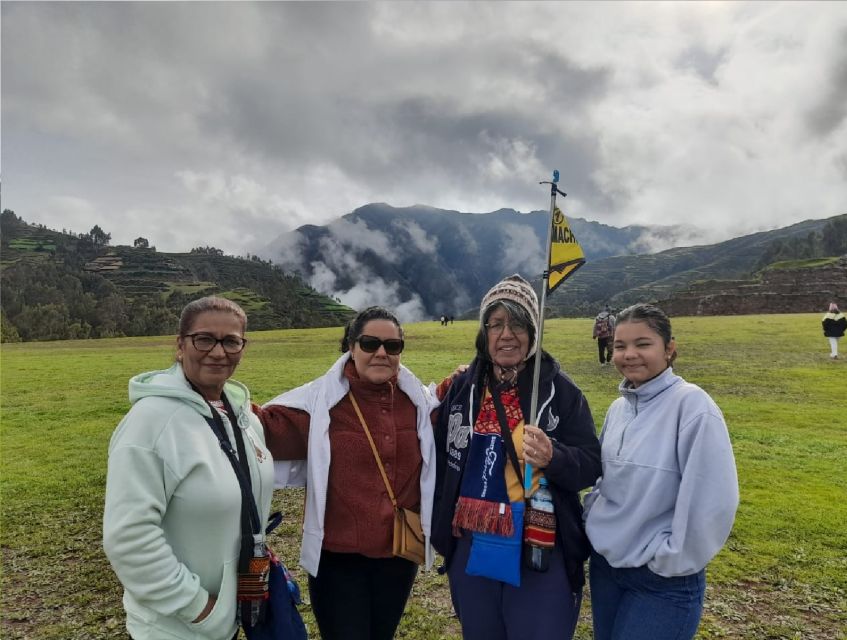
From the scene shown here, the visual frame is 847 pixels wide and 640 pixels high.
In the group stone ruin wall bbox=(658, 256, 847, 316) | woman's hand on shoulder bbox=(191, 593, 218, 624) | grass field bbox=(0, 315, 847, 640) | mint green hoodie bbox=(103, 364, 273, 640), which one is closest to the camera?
mint green hoodie bbox=(103, 364, 273, 640)

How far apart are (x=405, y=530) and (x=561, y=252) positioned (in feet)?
8.57

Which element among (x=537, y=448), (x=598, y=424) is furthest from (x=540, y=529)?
(x=598, y=424)

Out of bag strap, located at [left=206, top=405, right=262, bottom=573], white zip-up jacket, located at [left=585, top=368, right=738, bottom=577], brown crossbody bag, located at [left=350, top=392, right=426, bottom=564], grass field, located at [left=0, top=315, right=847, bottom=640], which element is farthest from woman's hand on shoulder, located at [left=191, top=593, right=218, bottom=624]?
grass field, located at [left=0, top=315, right=847, bottom=640]

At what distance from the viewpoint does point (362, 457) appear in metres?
3.74

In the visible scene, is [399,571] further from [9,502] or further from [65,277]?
[65,277]

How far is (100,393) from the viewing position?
21.2m

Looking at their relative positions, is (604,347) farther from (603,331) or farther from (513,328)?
(513,328)

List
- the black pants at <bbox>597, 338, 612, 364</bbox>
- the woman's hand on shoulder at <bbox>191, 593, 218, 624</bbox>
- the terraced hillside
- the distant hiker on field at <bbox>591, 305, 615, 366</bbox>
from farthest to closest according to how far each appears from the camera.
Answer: the terraced hillside → the black pants at <bbox>597, 338, 612, 364</bbox> → the distant hiker on field at <bbox>591, 305, 615, 366</bbox> → the woman's hand on shoulder at <bbox>191, 593, 218, 624</bbox>

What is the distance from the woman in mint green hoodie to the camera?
2527 mm

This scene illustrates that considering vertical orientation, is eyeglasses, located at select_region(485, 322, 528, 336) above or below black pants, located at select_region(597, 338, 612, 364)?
above

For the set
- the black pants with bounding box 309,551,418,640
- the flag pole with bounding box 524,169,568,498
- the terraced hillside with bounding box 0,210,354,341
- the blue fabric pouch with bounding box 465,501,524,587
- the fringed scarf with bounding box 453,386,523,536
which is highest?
the terraced hillside with bounding box 0,210,354,341

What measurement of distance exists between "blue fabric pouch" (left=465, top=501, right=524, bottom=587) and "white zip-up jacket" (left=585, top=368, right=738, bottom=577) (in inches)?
19.7

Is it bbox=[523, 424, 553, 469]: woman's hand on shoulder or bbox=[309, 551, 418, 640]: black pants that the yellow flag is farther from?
bbox=[309, 551, 418, 640]: black pants

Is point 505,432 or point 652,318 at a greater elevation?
point 652,318
